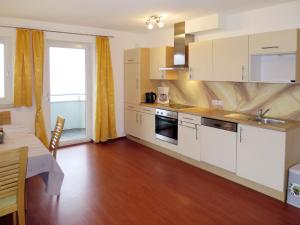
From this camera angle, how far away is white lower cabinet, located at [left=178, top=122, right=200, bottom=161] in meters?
4.16

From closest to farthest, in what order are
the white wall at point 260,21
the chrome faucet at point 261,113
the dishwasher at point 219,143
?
1. the white wall at point 260,21
2. the dishwasher at point 219,143
3. the chrome faucet at point 261,113

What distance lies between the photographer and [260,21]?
12.5 ft

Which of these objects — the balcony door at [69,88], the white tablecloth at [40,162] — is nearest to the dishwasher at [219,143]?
the white tablecloth at [40,162]

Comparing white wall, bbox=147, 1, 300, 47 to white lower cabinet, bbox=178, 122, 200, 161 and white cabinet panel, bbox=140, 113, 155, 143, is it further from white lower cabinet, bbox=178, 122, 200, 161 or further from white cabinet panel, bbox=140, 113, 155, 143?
white cabinet panel, bbox=140, 113, 155, 143

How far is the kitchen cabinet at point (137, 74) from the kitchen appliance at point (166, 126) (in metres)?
0.80

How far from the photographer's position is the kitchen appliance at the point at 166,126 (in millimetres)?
4609

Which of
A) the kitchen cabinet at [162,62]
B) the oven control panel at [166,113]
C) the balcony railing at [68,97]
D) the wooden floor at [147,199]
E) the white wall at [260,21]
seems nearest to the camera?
the wooden floor at [147,199]

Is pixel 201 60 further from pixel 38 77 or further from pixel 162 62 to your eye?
pixel 38 77

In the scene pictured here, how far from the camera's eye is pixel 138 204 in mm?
3047

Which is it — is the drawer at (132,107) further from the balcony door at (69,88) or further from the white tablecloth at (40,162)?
the white tablecloth at (40,162)

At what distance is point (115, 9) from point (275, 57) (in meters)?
2.39

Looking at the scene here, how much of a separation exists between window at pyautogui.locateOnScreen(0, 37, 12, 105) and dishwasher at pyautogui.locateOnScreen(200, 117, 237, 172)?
11.3ft

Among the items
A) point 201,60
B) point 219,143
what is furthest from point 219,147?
point 201,60

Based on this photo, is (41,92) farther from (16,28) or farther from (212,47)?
(212,47)
